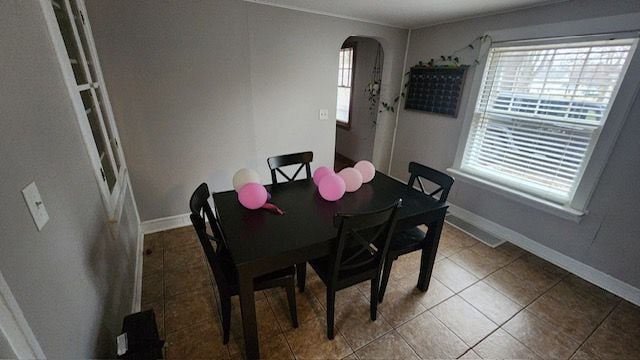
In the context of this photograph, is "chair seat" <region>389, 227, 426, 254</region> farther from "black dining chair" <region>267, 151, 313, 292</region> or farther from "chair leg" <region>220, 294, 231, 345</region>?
"chair leg" <region>220, 294, 231, 345</region>

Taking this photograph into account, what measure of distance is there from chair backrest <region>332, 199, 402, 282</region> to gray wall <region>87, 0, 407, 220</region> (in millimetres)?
1803

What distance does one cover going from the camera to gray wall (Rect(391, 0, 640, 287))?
1.90 meters

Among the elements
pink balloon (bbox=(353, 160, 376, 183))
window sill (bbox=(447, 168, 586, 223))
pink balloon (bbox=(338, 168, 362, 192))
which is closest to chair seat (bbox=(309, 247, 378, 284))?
pink balloon (bbox=(338, 168, 362, 192))

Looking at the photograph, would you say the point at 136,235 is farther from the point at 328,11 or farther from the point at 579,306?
the point at 579,306

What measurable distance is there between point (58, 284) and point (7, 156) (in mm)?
452

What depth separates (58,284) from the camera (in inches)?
34.8

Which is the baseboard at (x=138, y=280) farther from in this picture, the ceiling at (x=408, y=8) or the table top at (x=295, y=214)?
the ceiling at (x=408, y=8)

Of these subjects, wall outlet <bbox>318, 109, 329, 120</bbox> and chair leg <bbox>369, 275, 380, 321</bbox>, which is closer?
chair leg <bbox>369, 275, 380, 321</bbox>

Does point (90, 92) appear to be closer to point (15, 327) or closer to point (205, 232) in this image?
point (205, 232)

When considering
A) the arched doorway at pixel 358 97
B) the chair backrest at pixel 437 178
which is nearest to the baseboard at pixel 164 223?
the chair backrest at pixel 437 178

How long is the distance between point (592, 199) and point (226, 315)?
2904mm

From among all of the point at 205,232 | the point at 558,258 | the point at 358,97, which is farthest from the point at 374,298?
the point at 358,97

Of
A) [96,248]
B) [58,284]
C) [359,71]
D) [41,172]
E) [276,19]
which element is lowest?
[96,248]

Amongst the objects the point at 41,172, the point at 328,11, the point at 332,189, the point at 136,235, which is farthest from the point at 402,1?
the point at 136,235
